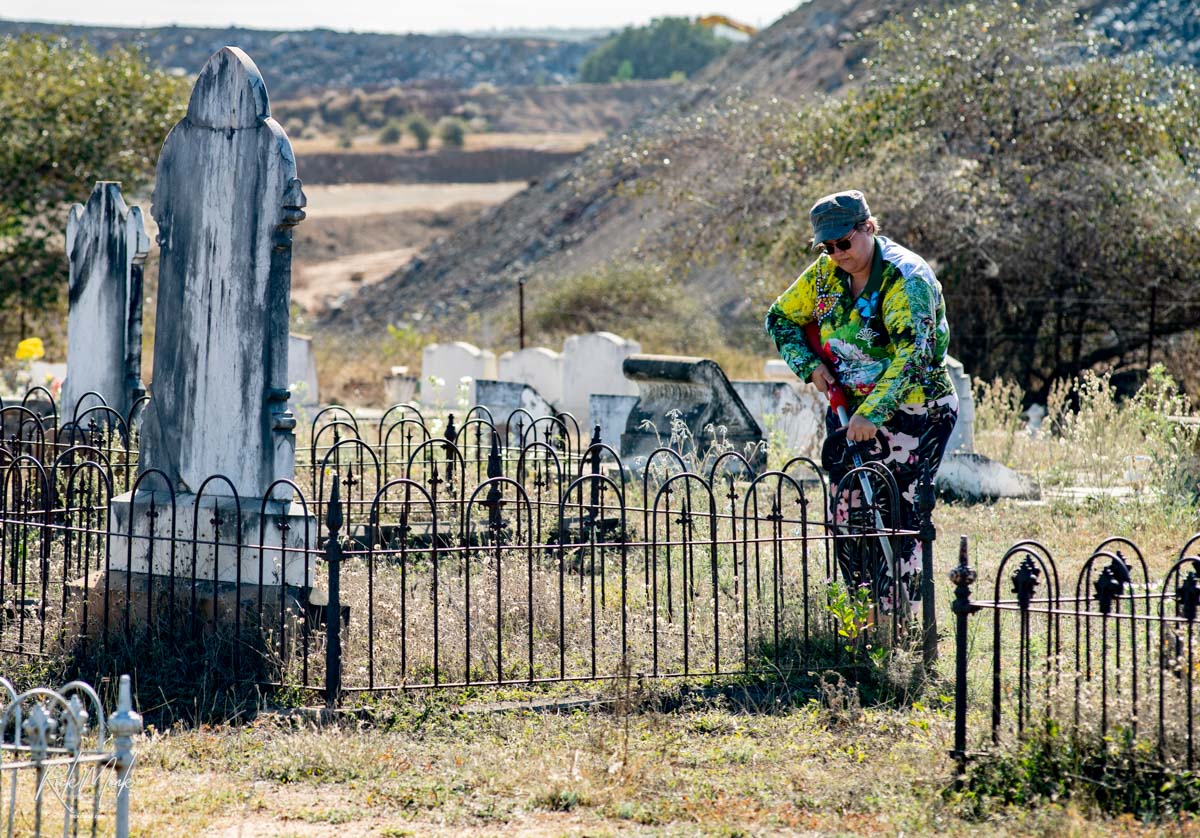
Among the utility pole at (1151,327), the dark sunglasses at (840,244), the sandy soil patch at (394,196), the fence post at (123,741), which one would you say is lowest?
the fence post at (123,741)

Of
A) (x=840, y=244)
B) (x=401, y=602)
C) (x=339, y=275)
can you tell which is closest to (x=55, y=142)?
(x=401, y=602)

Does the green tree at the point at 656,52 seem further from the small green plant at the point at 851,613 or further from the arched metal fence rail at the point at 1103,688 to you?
the arched metal fence rail at the point at 1103,688

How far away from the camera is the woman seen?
219 inches

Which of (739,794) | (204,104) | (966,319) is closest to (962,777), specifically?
(739,794)

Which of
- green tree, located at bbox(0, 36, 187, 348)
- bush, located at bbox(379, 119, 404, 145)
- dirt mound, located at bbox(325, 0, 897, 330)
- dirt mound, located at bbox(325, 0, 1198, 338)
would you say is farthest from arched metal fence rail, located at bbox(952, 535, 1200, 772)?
bush, located at bbox(379, 119, 404, 145)

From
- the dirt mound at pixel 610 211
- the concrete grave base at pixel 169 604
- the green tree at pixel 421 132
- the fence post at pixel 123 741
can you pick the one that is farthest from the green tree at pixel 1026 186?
the green tree at pixel 421 132

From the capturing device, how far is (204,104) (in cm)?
625

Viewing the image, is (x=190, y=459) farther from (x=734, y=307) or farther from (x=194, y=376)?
(x=734, y=307)

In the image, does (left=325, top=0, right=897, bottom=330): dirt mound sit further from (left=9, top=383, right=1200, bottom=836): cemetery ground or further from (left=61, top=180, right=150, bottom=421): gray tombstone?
(left=9, top=383, right=1200, bottom=836): cemetery ground

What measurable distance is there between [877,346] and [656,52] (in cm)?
8214

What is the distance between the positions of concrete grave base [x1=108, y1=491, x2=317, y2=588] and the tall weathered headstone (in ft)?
0.46

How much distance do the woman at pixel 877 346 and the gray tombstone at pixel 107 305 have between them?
19.4ft

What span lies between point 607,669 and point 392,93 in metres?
78.6

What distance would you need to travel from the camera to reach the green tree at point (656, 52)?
8248 centimetres
